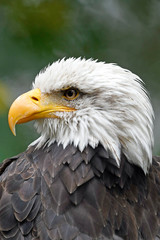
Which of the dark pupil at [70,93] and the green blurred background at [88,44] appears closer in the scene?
the dark pupil at [70,93]

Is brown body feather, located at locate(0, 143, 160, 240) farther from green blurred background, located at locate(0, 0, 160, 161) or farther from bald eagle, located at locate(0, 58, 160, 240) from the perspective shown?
green blurred background, located at locate(0, 0, 160, 161)

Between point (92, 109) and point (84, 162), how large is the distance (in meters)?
0.37

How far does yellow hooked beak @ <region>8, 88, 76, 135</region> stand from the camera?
3.32 m

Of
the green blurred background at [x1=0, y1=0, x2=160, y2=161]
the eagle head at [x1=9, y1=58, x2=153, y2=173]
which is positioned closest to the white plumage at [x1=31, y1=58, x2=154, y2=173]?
the eagle head at [x1=9, y1=58, x2=153, y2=173]

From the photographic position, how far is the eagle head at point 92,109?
132 inches

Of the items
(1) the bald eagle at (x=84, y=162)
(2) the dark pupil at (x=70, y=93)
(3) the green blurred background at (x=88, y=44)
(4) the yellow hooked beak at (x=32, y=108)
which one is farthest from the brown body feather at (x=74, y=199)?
(3) the green blurred background at (x=88, y=44)

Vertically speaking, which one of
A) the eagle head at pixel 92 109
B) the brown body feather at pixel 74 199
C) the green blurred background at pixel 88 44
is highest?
the green blurred background at pixel 88 44

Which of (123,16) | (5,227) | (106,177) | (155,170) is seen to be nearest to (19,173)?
→ (5,227)

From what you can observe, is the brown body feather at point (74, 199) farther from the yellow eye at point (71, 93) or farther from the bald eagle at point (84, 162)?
the yellow eye at point (71, 93)

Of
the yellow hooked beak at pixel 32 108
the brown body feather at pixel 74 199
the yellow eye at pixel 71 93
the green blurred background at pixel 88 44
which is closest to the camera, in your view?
the brown body feather at pixel 74 199

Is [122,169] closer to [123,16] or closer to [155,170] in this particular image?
[155,170]

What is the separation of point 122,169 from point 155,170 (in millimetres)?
482

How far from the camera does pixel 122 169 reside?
340 centimetres

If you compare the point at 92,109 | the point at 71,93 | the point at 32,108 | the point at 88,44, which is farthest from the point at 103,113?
the point at 88,44
